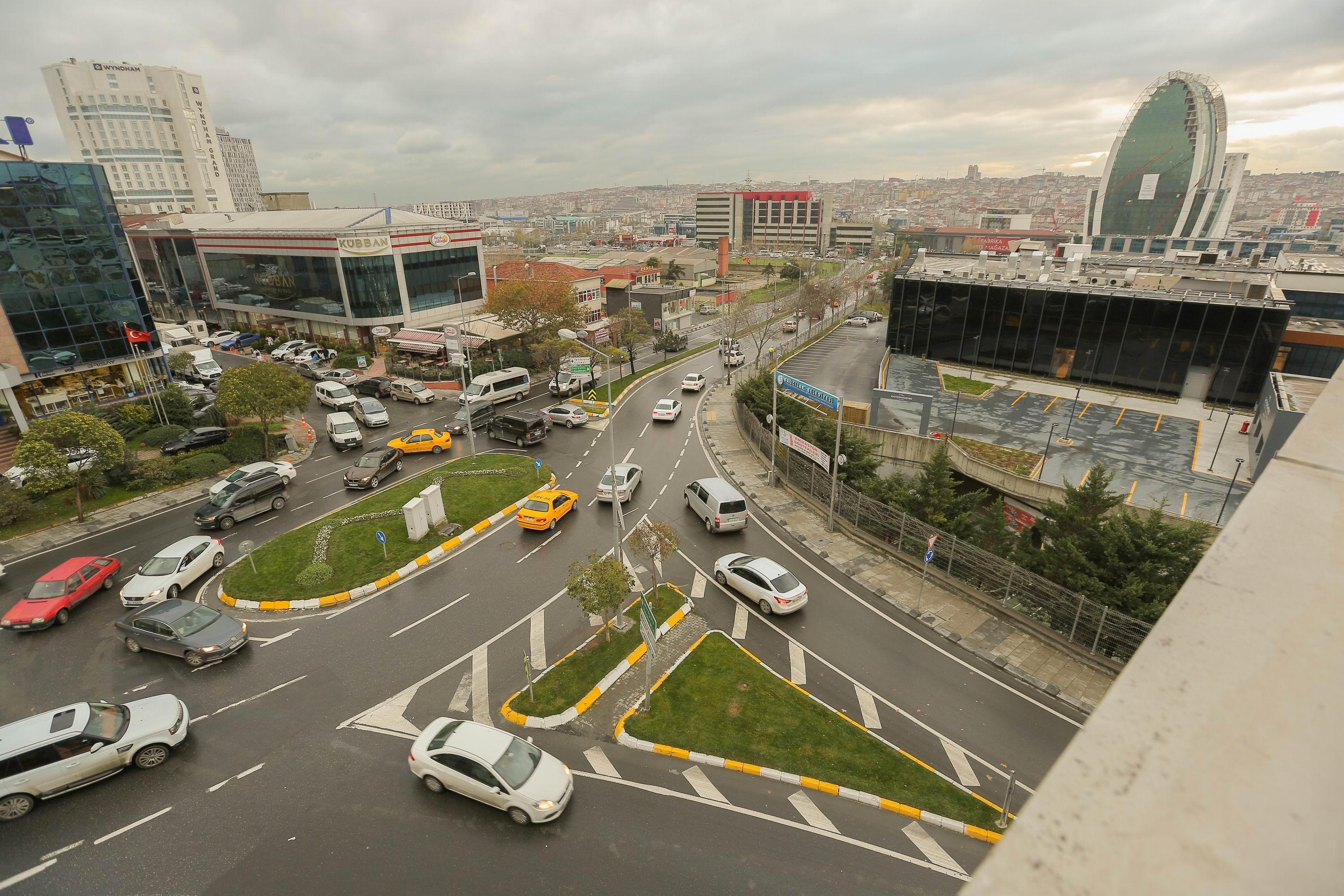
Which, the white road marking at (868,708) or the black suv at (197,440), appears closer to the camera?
the white road marking at (868,708)

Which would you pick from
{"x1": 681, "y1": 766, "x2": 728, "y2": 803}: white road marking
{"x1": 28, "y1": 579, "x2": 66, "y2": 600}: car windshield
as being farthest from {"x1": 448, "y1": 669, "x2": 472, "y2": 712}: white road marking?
{"x1": 28, "y1": 579, "x2": 66, "y2": 600}: car windshield

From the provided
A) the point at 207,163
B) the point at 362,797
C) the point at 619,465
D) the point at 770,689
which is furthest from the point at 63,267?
the point at 207,163

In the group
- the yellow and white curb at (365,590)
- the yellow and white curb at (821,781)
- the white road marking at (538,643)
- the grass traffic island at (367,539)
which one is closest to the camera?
the yellow and white curb at (821,781)

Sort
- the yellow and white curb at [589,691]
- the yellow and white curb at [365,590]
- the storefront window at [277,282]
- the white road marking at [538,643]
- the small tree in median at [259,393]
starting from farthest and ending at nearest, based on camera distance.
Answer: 1. the storefront window at [277,282]
2. the small tree in median at [259,393]
3. the yellow and white curb at [365,590]
4. the white road marking at [538,643]
5. the yellow and white curb at [589,691]

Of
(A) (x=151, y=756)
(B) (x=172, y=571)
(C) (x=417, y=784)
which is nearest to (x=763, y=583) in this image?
(C) (x=417, y=784)

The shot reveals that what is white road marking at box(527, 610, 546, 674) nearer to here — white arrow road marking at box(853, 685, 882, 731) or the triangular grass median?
the triangular grass median

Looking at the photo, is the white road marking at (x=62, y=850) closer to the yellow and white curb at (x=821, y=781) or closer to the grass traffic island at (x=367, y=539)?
the grass traffic island at (x=367, y=539)

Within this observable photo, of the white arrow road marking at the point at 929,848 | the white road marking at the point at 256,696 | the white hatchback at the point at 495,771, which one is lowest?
the white arrow road marking at the point at 929,848

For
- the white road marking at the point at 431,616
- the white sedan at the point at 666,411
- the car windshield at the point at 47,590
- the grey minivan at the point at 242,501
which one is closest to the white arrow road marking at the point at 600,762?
the white road marking at the point at 431,616
